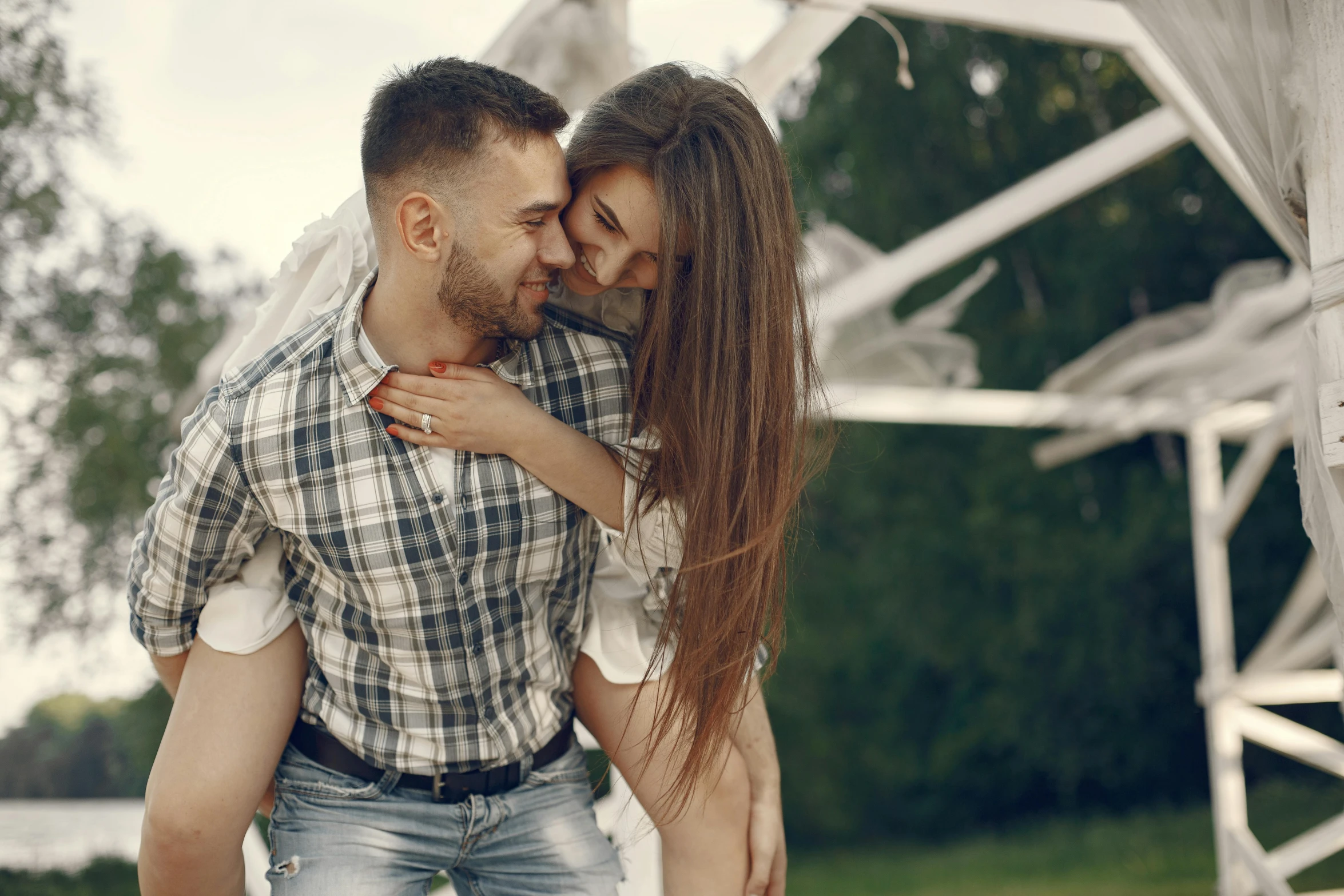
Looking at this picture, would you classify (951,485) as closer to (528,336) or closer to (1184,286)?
(1184,286)

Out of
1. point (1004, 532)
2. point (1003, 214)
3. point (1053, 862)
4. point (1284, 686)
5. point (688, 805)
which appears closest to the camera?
point (688, 805)

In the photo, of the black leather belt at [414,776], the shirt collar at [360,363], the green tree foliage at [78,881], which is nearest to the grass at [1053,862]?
the green tree foliage at [78,881]

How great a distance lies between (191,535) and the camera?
1.49 m

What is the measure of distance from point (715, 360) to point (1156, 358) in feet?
9.96

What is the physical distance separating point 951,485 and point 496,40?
600cm

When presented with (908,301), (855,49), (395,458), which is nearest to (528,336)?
(395,458)

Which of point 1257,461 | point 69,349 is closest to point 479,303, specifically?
point 1257,461

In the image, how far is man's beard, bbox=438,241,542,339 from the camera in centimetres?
148

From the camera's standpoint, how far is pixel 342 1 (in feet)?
19.4

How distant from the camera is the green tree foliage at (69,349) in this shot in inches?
204

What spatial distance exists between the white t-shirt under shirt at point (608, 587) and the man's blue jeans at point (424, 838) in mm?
205

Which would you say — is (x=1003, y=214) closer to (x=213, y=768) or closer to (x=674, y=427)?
(x=674, y=427)

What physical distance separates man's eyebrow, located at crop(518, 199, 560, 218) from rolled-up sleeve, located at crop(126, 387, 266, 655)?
48cm

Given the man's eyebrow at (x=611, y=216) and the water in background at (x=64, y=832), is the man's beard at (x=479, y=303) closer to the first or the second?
the man's eyebrow at (x=611, y=216)
